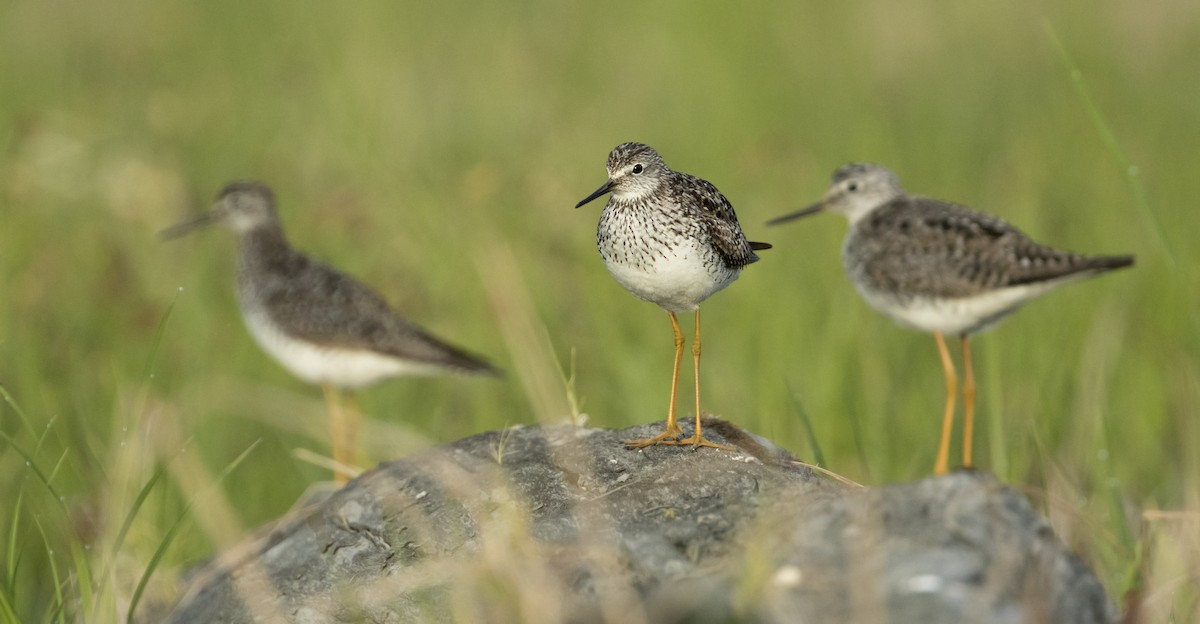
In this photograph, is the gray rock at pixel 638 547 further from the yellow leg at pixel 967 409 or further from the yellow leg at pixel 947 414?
the yellow leg at pixel 947 414

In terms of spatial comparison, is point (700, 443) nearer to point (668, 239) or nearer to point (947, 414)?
point (668, 239)

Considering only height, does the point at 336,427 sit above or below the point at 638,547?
below

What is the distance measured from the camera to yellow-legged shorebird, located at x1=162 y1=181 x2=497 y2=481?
30.6 feet

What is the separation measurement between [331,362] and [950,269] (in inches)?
180

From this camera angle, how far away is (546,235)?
423 inches

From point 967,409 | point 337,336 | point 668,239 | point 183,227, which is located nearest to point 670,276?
point 668,239

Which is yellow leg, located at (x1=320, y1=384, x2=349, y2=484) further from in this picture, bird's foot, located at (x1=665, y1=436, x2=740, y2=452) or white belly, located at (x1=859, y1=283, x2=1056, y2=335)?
bird's foot, located at (x1=665, y1=436, x2=740, y2=452)

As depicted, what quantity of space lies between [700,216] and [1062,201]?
7.15 metres

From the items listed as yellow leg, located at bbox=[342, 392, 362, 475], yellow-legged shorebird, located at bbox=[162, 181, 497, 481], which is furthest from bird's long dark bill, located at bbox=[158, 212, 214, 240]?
yellow leg, located at bbox=[342, 392, 362, 475]

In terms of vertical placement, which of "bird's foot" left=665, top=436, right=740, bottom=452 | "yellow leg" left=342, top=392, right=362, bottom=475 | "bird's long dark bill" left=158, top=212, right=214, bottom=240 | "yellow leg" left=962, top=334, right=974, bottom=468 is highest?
"bird's long dark bill" left=158, top=212, right=214, bottom=240

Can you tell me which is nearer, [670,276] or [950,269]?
[670,276]

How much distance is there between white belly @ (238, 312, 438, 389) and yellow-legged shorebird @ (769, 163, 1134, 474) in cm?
343

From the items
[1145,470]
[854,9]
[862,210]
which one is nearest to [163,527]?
[862,210]

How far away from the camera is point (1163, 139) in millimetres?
13938
